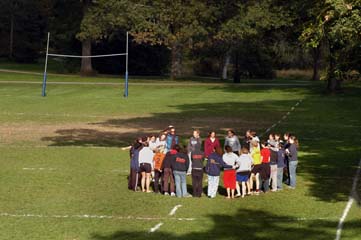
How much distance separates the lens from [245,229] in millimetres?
17453

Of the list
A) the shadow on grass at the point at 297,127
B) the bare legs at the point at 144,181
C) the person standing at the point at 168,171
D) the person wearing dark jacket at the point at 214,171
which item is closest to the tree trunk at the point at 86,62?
the shadow on grass at the point at 297,127

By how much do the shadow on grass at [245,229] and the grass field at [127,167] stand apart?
3 centimetres

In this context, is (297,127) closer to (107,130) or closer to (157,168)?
(107,130)

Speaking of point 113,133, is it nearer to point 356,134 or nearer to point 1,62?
point 356,134

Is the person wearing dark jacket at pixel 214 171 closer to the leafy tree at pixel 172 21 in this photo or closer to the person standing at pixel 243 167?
the person standing at pixel 243 167

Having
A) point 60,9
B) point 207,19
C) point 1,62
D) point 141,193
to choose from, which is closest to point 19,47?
point 1,62

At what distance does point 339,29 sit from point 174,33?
47334mm

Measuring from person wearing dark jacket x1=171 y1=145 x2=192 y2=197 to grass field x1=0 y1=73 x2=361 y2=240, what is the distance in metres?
0.60

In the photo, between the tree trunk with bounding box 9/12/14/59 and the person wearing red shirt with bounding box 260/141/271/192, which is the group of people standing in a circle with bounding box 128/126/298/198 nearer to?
the person wearing red shirt with bounding box 260/141/271/192

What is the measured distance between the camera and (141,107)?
47906 mm

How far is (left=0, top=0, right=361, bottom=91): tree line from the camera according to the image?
62.9 m

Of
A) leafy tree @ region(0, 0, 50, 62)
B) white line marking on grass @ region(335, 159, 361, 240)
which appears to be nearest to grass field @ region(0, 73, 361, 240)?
white line marking on grass @ region(335, 159, 361, 240)

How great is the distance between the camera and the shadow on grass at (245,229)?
1667 centimetres

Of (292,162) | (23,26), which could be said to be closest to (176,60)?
(23,26)
